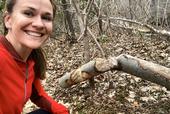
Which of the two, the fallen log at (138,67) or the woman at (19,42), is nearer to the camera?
the woman at (19,42)

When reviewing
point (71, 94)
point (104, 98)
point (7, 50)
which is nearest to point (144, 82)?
point (104, 98)

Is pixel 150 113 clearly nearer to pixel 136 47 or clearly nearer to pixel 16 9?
pixel 16 9

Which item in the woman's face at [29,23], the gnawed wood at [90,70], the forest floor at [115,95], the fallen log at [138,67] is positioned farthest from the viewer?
the forest floor at [115,95]

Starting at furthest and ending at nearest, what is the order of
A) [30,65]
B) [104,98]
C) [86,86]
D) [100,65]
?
[86,86], [104,98], [100,65], [30,65]

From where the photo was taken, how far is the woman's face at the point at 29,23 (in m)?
2.52

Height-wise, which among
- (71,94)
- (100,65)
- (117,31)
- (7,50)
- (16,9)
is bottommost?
(117,31)

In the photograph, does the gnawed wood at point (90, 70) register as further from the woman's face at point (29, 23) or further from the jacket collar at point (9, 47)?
the jacket collar at point (9, 47)

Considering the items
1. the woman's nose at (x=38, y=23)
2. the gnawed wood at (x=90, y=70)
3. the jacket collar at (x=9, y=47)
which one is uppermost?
the woman's nose at (x=38, y=23)

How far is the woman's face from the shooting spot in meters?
2.52

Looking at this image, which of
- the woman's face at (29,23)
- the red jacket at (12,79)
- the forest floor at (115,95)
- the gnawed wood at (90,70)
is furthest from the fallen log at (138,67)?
the woman's face at (29,23)

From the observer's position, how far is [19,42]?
2.60 metres

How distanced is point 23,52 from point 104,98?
1.69m

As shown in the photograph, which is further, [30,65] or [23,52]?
[30,65]

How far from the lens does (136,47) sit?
666 centimetres
